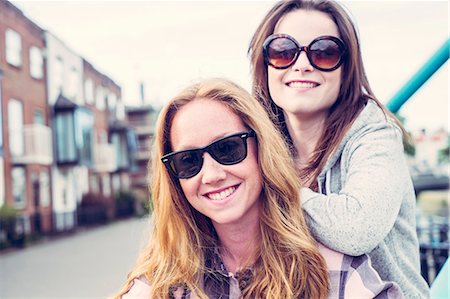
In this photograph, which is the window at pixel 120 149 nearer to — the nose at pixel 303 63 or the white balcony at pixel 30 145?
the white balcony at pixel 30 145

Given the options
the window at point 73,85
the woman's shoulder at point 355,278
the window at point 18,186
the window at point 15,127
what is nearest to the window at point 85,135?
the window at point 73,85

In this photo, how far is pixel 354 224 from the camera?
133 centimetres

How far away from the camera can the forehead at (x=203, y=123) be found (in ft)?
4.75

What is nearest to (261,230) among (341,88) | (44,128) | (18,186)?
(341,88)

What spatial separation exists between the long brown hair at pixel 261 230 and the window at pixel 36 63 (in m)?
23.2

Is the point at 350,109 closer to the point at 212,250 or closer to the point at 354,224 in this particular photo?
the point at 354,224

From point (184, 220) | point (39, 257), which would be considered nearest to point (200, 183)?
point (184, 220)

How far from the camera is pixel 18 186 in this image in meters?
21.3

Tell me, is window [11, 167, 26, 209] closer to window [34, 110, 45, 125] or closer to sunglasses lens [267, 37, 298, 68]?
window [34, 110, 45, 125]

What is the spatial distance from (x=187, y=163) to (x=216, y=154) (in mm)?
89

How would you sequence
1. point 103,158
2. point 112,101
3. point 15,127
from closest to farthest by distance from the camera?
point 15,127 → point 103,158 → point 112,101

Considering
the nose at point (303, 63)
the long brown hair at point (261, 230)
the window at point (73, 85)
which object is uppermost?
the window at point (73, 85)

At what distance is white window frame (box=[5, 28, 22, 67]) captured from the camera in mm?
21000

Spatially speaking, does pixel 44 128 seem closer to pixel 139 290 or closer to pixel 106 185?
pixel 106 185
